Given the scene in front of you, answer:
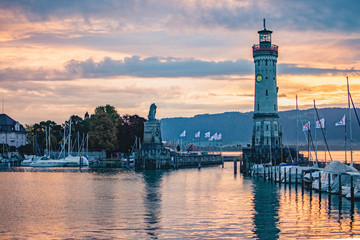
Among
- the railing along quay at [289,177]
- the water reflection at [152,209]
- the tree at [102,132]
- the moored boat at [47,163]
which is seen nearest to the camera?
the water reflection at [152,209]

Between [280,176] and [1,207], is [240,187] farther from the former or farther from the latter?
[1,207]

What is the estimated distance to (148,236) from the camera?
1335 inches

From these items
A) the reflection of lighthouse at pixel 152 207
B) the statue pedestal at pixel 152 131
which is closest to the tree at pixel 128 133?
the statue pedestal at pixel 152 131

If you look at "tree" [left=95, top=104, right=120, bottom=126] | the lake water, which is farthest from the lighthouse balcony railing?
"tree" [left=95, top=104, right=120, bottom=126]

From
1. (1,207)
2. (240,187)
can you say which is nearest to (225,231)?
(1,207)

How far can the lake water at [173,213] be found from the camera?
116 ft

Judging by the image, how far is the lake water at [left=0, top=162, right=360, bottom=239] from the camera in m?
35.2

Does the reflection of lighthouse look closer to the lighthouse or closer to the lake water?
the lake water

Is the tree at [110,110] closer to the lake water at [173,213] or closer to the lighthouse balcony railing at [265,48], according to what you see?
the lighthouse balcony railing at [265,48]

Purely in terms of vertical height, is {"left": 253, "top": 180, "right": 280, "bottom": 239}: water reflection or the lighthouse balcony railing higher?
the lighthouse balcony railing

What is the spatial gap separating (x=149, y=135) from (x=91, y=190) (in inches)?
1780

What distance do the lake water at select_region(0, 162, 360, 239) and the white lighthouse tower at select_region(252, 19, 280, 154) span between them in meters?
32.5

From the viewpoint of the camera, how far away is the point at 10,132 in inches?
5965

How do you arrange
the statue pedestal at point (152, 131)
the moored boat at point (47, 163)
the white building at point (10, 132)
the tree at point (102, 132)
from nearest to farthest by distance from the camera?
the statue pedestal at point (152, 131) → the moored boat at point (47, 163) → the white building at point (10, 132) → the tree at point (102, 132)
